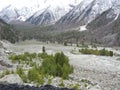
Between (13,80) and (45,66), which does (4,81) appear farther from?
(45,66)

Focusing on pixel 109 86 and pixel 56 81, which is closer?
pixel 56 81

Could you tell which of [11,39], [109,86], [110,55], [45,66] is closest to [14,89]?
[109,86]

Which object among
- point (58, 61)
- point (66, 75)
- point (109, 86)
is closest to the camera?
point (109, 86)

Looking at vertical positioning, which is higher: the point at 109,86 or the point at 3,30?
the point at 3,30

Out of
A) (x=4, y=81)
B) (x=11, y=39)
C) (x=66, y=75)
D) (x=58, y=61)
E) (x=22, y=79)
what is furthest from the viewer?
(x=11, y=39)

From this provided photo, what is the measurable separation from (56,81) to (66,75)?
232 inches

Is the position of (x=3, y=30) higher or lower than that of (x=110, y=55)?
higher

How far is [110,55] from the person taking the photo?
338ft

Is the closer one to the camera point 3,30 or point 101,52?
point 101,52

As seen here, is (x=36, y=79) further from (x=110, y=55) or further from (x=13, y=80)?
(x=110, y=55)

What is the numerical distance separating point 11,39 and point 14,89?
522 ft

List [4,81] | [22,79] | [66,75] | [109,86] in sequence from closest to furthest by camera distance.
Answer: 1. [4,81]
2. [22,79]
3. [109,86]
4. [66,75]

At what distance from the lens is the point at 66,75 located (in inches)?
1677

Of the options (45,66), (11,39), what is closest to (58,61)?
(45,66)
